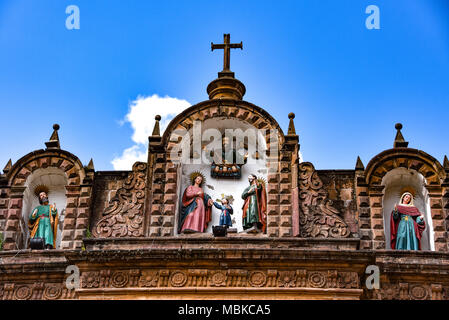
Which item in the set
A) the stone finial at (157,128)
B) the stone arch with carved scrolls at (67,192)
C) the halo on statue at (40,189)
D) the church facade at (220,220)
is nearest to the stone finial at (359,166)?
the church facade at (220,220)

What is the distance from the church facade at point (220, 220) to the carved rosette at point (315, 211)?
0.03 meters

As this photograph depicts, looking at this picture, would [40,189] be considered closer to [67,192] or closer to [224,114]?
[67,192]

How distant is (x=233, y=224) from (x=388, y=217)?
3.74m

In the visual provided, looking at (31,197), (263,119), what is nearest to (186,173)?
(263,119)

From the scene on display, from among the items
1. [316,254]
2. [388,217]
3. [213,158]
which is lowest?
[316,254]

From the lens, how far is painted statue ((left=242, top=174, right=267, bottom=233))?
21.9 metres

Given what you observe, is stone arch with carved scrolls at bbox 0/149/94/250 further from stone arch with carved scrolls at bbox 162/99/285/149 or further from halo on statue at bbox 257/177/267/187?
halo on statue at bbox 257/177/267/187

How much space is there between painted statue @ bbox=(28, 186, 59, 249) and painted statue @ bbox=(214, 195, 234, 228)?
3982 mm

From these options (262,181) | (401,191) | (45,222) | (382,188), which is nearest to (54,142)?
(45,222)

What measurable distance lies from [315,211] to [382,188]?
177cm

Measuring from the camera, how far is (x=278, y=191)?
22.1 meters
